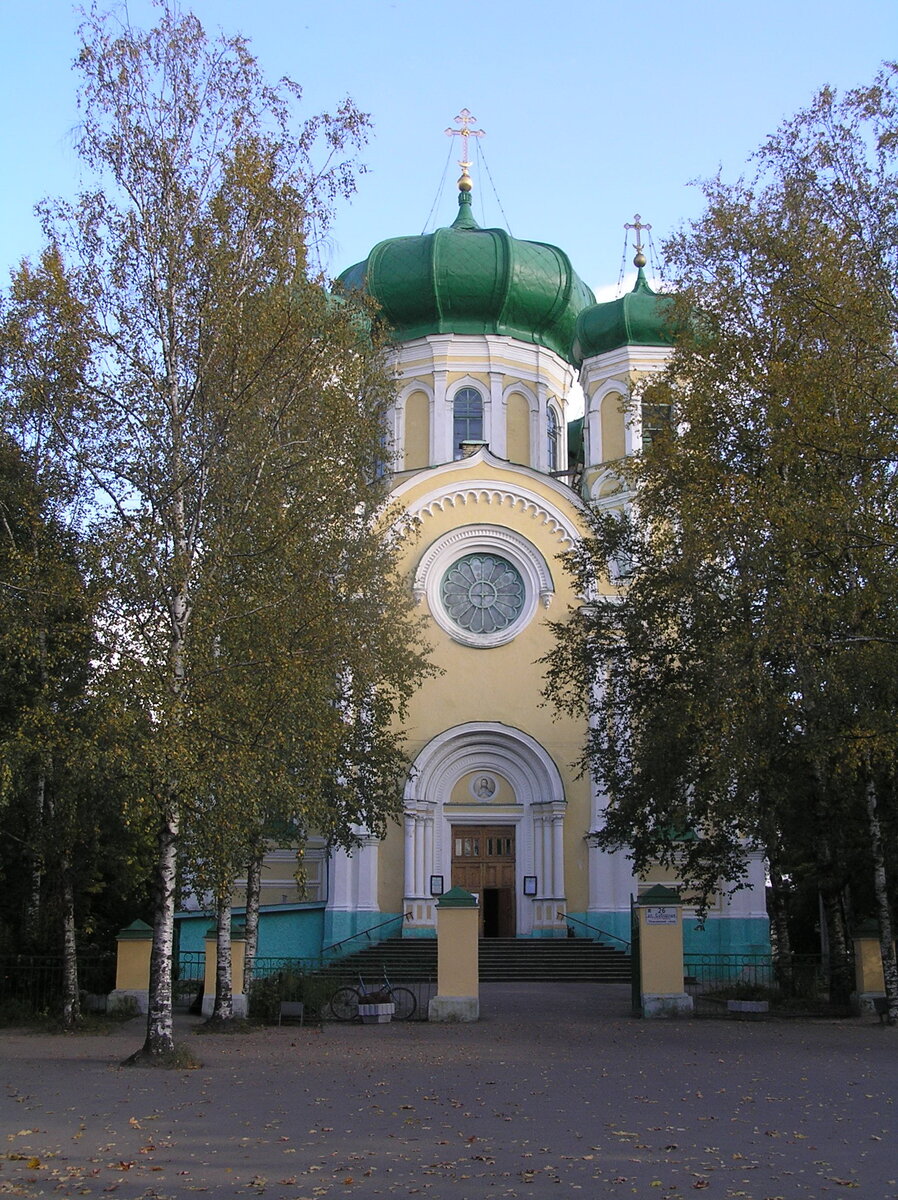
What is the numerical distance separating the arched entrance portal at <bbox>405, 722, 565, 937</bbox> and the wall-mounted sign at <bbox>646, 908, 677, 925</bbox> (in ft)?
36.5

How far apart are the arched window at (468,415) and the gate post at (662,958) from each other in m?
17.8

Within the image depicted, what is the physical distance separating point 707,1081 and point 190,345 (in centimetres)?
904

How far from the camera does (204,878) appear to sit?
43.2 ft

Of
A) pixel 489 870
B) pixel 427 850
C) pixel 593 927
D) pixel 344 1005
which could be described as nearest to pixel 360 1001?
pixel 344 1005

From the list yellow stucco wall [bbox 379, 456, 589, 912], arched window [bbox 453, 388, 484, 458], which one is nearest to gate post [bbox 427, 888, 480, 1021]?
yellow stucco wall [bbox 379, 456, 589, 912]

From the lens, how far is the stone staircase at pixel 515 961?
26031mm

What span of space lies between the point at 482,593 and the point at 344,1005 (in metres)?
14.3

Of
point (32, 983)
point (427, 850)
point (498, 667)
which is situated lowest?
point (32, 983)

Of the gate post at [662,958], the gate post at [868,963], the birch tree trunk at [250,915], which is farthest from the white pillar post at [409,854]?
the gate post at [868,963]

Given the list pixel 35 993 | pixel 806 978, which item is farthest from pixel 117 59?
pixel 806 978

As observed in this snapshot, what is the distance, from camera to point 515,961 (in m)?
26.7

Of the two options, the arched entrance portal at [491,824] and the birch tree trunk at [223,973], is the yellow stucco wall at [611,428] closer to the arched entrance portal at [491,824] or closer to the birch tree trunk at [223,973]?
the arched entrance portal at [491,824]

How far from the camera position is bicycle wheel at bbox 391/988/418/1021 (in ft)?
58.3

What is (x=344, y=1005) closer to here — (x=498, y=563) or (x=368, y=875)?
(x=368, y=875)
